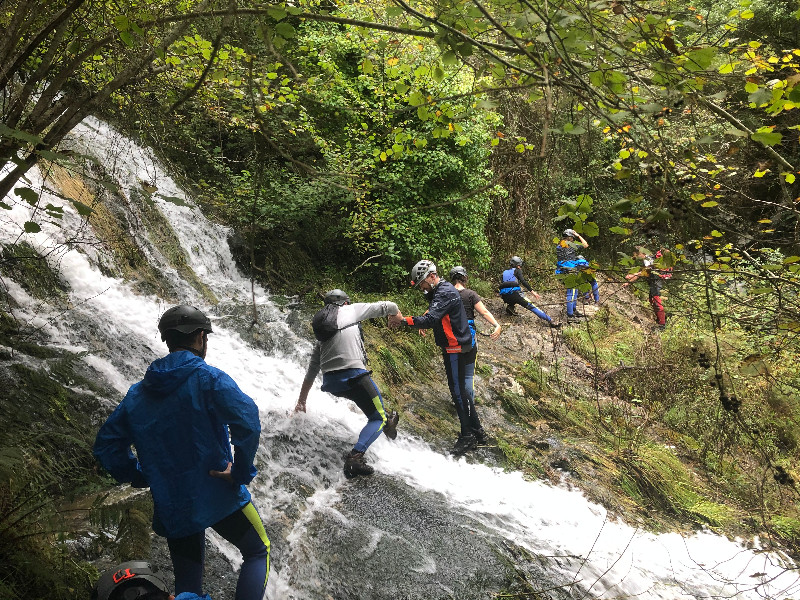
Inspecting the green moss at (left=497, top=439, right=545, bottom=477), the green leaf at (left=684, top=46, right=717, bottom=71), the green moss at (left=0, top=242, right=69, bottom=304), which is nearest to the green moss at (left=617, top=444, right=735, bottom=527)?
the green moss at (left=497, top=439, right=545, bottom=477)

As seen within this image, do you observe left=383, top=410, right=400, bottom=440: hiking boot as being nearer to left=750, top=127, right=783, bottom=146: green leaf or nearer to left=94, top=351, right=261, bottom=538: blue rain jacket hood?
left=94, top=351, right=261, bottom=538: blue rain jacket hood

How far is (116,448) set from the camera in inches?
121

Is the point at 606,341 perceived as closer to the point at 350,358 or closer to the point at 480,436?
the point at 480,436

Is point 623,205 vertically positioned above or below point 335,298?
above

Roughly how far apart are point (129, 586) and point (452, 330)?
441 cm

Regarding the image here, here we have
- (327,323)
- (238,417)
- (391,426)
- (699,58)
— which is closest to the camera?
(699,58)

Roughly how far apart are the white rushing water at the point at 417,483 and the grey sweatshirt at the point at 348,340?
1.13 m

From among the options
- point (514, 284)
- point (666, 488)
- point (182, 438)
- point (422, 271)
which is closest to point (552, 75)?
point (182, 438)

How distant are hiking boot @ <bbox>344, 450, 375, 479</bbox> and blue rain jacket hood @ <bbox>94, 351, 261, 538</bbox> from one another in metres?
2.91

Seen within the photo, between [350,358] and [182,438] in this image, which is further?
[350,358]

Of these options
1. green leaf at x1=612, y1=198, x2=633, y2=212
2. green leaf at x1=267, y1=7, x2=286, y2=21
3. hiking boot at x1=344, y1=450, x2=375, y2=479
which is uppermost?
green leaf at x1=267, y1=7, x2=286, y2=21

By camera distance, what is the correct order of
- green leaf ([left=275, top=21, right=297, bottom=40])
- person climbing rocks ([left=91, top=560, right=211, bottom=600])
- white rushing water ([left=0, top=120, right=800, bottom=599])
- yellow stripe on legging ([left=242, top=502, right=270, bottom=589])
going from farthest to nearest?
white rushing water ([left=0, top=120, right=800, bottom=599]) → yellow stripe on legging ([left=242, top=502, right=270, bottom=589]) → person climbing rocks ([left=91, top=560, right=211, bottom=600]) → green leaf ([left=275, top=21, right=297, bottom=40])

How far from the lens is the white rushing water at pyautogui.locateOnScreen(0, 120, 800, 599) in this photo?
5.32m

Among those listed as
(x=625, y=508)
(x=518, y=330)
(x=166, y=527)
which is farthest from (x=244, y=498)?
(x=518, y=330)
